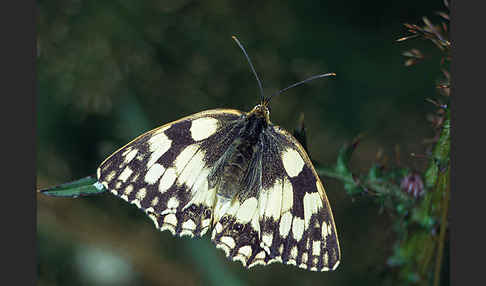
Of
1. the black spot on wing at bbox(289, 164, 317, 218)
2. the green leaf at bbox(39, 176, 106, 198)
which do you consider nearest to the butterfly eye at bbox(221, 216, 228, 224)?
the black spot on wing at bbox(289, 164, 317, 218)

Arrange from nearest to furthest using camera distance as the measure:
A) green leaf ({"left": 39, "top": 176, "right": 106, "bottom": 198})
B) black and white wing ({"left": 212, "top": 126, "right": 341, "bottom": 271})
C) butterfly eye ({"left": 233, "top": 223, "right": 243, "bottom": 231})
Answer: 1. green leaf ({"left": 39, "top": 176, "right": 106, "bottom": 198})
2. black and white wing ({"left": 212, "top": 126, "right": 341, "bottom": 271})
3. butterfly eye ({"left": 233, "top": 223, "right": 243, "bottom": 231})

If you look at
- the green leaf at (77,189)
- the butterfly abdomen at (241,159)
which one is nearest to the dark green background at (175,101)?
the butterfly abdomen at (241,159)

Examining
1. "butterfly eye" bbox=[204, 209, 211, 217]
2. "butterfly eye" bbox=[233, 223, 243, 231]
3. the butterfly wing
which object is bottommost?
"butterfly eye" bbox=[233, 223, 243, 231]

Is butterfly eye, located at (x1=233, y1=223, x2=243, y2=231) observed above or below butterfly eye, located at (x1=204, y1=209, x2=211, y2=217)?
below

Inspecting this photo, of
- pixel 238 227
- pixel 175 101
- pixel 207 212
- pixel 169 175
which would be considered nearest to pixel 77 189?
pixel 169 175

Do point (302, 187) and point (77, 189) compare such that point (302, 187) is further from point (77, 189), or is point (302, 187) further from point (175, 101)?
point (175, 101)

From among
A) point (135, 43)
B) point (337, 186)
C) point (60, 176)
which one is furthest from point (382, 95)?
point (60, 176)

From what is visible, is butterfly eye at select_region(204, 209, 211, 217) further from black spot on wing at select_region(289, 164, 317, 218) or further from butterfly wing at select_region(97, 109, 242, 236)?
black spot on wing at select_region(289, 164, 317, 218)
